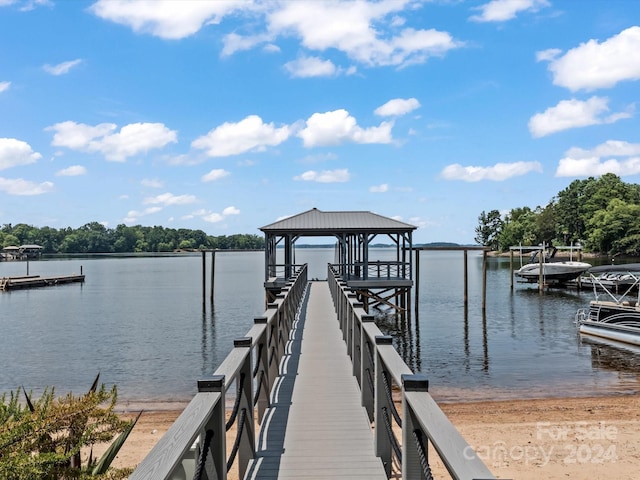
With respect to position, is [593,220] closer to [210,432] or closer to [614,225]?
[614,225]

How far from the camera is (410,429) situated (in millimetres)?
3273

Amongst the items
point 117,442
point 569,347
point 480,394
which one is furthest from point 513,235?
point 117,442

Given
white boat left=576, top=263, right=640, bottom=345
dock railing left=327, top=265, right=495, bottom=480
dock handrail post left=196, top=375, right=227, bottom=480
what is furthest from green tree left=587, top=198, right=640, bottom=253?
dock handrail post left=196, top=375, right=227, bottom=480

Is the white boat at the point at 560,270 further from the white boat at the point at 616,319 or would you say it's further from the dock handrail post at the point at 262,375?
the dock handrail post at the point at 262,375

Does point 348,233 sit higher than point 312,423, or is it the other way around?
point 348,233

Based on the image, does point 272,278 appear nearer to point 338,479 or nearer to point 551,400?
point 551,400

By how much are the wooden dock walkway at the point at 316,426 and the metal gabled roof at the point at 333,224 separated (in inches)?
651

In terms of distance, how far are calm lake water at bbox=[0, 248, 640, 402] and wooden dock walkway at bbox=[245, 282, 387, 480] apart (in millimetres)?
8290

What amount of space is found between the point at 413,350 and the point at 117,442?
60.0 ft

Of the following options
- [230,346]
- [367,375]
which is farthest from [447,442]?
[230,346]

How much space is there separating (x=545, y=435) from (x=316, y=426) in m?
8.12

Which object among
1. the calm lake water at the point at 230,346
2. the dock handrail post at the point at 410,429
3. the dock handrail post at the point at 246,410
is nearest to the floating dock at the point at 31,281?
the calm lake water at the point at 230,346

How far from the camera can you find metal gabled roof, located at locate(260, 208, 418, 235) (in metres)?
26.2

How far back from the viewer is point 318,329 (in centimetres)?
1237
